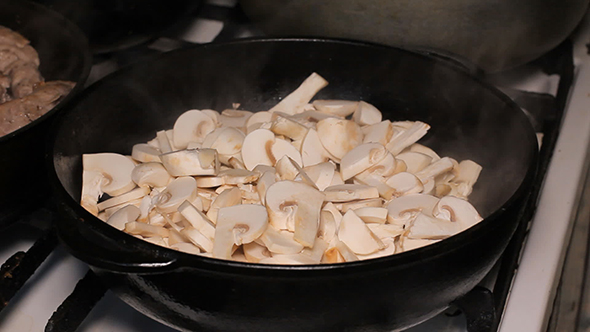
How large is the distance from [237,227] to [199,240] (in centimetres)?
5

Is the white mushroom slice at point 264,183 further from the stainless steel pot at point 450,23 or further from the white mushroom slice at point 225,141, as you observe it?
the stainless steel pot at point 450,23

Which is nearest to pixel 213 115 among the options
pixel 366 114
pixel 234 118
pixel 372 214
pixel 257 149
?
pixel 234 118

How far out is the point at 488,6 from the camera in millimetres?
894

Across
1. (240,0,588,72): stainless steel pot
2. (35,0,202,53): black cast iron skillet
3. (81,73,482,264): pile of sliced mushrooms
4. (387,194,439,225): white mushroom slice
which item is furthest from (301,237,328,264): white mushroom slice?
(35,0,202,53): black cast iron skillet

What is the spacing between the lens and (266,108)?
1001mm

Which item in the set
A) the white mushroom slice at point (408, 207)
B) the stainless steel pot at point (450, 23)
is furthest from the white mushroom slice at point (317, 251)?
the stainless steel pot at point (450, 23)

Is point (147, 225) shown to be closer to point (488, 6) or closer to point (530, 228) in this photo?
point (530, 228)

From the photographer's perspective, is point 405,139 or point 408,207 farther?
point 405,139

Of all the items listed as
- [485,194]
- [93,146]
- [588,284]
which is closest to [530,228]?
[485,194]

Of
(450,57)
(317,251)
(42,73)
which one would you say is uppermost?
(450,57)

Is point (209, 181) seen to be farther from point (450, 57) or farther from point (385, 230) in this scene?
point (450, 57)

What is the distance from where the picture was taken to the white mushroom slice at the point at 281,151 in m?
0.82

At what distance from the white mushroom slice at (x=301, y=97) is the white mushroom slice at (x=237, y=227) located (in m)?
0.33

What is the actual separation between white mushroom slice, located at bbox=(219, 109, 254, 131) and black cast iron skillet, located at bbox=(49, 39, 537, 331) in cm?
5
